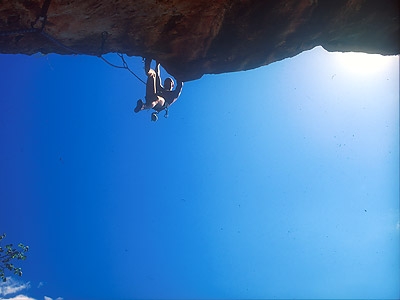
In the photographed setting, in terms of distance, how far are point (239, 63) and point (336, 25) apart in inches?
101

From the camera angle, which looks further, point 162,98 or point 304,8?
point 162,98

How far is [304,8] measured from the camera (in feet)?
19.6

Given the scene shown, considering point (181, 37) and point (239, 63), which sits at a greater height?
point (239, 63)

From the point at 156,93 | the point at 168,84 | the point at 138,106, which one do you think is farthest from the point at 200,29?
the point at 168,84

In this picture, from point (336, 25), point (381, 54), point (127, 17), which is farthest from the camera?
point (381, 54)

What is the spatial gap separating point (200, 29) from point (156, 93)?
366 centimetres

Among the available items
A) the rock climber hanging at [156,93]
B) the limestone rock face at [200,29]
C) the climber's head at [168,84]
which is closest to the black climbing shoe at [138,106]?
the rock climber hanging at [156,93]

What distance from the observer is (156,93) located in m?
9.27

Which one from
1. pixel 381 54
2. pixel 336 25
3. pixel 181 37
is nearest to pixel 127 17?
pixel 181 37

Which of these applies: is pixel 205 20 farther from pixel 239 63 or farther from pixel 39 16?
pixel 39 16

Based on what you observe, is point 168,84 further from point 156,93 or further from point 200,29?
point 200,29

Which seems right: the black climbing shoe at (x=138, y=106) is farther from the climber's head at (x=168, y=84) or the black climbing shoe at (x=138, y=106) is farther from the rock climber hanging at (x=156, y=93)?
the climber's head at (x=168, y=84)

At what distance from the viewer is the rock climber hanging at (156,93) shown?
342 inches

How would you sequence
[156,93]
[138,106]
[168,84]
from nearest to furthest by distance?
[138,106], [156,93], [168,84]
